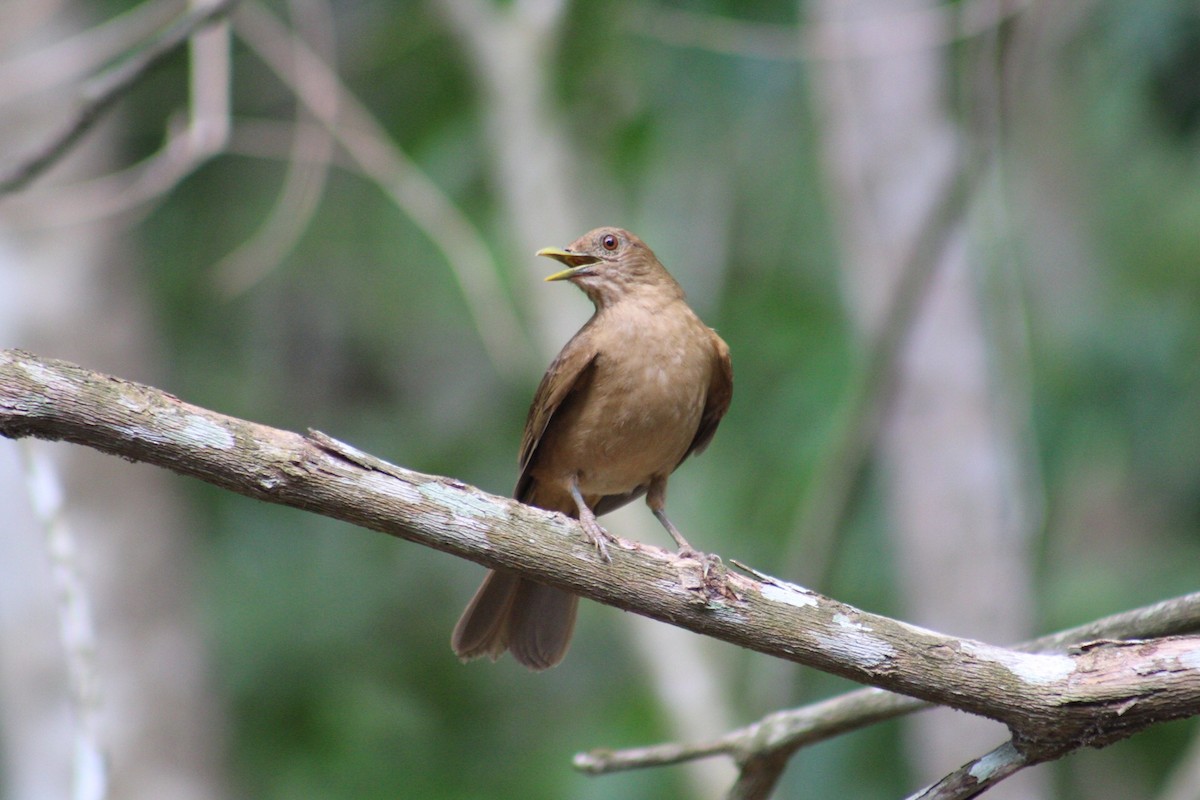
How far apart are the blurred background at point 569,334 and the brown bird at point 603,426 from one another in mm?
1144

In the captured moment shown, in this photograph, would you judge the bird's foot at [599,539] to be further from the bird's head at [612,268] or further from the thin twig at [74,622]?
the bird's head at [612,268]

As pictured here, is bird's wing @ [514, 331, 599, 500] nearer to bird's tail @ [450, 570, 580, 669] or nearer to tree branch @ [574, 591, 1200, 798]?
bird's tail @ [450, 570, 580, 669]

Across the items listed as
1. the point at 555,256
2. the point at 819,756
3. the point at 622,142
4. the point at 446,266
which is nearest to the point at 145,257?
the point at 446,266

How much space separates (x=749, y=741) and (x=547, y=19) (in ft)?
16.9

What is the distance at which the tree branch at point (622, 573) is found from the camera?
277 centimetres

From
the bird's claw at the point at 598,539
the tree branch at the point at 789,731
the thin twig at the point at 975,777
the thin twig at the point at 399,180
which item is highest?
the thin twig at the point at 399,180

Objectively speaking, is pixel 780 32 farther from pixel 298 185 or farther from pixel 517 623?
pixel 517 623

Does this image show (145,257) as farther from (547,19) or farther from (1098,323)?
(1098,323)

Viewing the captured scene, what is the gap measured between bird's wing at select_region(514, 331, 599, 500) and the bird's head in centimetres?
43

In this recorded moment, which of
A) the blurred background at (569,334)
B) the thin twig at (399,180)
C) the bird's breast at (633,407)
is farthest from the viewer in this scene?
the blurred background at (569,334)

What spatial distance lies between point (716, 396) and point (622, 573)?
1968 millimetres

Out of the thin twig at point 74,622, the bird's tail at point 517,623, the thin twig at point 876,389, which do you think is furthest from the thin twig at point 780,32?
the thin twig at point 74,622

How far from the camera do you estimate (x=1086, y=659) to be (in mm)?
2992

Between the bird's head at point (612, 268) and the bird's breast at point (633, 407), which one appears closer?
the bird's breast at point (633, 407)
